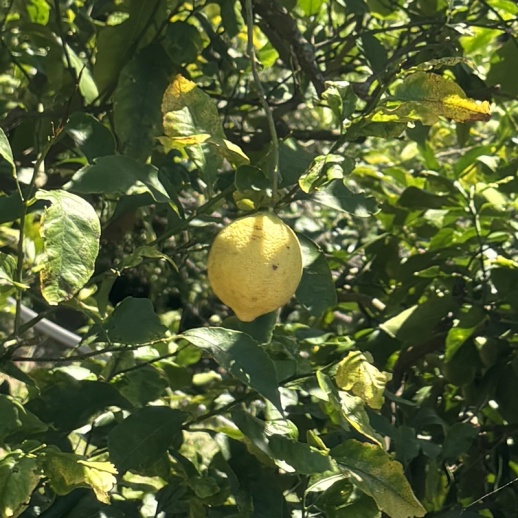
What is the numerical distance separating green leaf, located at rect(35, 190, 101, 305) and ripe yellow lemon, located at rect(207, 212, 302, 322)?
0.51ft

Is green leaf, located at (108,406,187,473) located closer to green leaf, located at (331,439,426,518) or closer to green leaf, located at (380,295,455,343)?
green leaf, located at (331,439,426,518)

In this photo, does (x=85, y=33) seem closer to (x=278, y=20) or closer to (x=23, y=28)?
(x=23, y=28)

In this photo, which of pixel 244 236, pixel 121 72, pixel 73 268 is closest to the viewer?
pixel 73 268

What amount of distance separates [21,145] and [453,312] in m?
0.68

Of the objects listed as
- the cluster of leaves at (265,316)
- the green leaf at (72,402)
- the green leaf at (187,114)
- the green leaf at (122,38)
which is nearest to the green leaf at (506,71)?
the cluster of leaves at (265,316)

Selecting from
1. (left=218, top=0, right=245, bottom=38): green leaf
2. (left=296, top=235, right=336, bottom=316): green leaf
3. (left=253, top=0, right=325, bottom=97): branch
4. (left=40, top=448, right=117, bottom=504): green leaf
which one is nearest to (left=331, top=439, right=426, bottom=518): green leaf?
(left=296, top=235, right=336, bottom=316): green leaf

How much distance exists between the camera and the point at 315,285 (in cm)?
99

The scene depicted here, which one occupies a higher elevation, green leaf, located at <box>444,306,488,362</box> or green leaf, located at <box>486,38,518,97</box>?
green leaf, located at <box>486,38,518,97</box>

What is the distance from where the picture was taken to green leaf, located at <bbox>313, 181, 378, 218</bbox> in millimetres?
947

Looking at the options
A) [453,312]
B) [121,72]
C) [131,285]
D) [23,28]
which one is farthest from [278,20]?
[131,285]

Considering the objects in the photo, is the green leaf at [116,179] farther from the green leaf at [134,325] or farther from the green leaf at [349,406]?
the green leaf at [349,406]

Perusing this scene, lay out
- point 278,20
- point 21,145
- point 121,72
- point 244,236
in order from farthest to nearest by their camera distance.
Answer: point 21,145 → point 278,20 → point 121,72 → point 244,236

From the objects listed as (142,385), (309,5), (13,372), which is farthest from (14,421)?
(309,5)

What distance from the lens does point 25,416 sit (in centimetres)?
89
